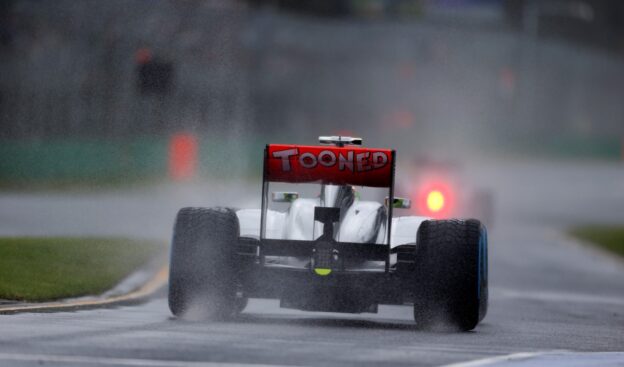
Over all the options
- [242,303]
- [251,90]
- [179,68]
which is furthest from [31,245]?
[251,90]

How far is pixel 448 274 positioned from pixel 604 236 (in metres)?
25.9

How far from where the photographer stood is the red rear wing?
15470mm

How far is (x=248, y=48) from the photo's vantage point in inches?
3302

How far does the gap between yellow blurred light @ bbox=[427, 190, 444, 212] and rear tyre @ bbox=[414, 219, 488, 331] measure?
2214 cm

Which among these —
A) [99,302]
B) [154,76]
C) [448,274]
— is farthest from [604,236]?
[448,274]

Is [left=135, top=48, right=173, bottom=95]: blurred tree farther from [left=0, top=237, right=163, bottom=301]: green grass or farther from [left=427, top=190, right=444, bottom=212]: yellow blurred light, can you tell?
[left=0, top=237, right=163, bottom=301]: green grass

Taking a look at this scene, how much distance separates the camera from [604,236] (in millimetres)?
40656

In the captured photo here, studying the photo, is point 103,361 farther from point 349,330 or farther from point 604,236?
point 604,236

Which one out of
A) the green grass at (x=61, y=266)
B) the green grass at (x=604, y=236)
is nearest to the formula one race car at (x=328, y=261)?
the green grass at (x=61, y=266)

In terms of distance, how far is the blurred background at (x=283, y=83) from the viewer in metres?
52.4

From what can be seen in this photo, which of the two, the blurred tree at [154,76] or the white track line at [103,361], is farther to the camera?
the blurred tree at [154,76]

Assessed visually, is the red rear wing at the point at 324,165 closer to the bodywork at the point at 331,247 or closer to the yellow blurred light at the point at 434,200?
the bodywork at the point at 331,247

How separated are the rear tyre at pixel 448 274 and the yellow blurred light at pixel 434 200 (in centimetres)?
2214

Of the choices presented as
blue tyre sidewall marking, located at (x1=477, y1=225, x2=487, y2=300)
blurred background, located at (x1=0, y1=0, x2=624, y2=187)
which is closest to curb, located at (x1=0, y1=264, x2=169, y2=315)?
blue tyre sidewall marking, located at (x1=477, y1=225, x2=487, y2=300)
